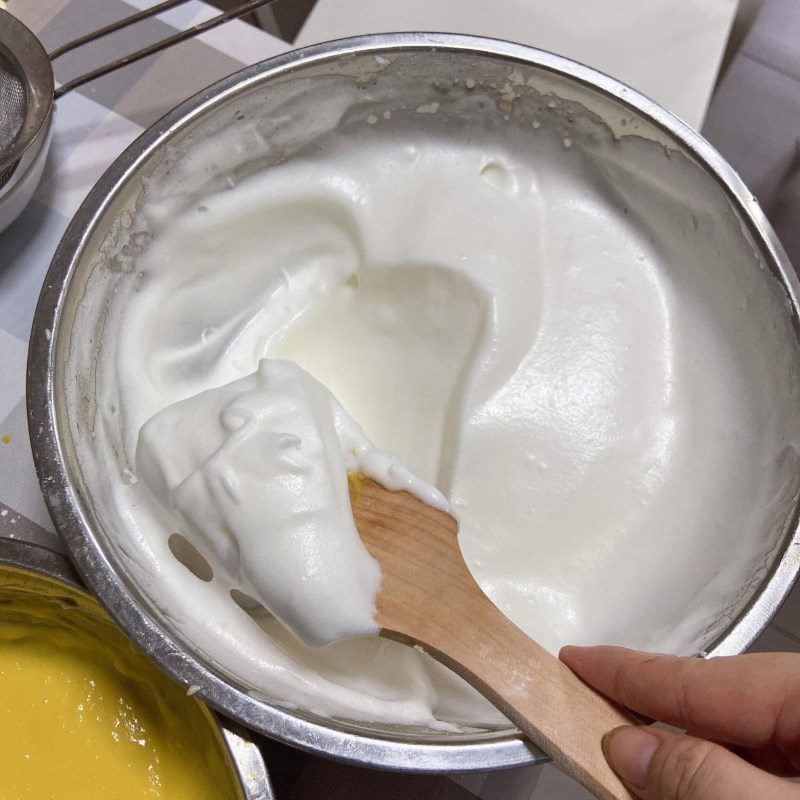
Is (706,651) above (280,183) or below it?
below

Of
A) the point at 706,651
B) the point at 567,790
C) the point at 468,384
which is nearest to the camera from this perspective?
the point at 706,651

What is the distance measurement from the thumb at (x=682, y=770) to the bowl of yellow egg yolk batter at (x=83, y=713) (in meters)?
0.34

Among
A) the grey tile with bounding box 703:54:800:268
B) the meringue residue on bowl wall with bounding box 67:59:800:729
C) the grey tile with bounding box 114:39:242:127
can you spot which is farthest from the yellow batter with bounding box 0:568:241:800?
the grey tile with bounding box 703:54:800:268

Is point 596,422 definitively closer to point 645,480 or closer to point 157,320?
point 645,480

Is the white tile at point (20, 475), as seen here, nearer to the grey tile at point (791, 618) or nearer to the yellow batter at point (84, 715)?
the yellow batter at point (84, 715)

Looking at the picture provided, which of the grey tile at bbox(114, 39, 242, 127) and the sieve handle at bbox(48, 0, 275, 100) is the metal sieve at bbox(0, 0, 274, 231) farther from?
the grey tile at bbox(114, 39, 242, 127)

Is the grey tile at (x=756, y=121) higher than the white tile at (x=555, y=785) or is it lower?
higher

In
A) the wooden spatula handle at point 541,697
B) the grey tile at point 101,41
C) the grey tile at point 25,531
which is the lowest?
the grey tile at point 25,531

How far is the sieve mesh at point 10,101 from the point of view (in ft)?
2.45

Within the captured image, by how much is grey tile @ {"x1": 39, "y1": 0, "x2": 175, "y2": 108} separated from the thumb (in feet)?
2.85

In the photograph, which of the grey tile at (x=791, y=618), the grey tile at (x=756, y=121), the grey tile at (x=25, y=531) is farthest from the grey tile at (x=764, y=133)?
the grey tile at (x=25, y=531)

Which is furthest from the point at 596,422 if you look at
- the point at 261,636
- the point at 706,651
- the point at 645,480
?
the point at 261,636

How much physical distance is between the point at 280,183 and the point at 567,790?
30.8 inches

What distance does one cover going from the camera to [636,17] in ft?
3.11
